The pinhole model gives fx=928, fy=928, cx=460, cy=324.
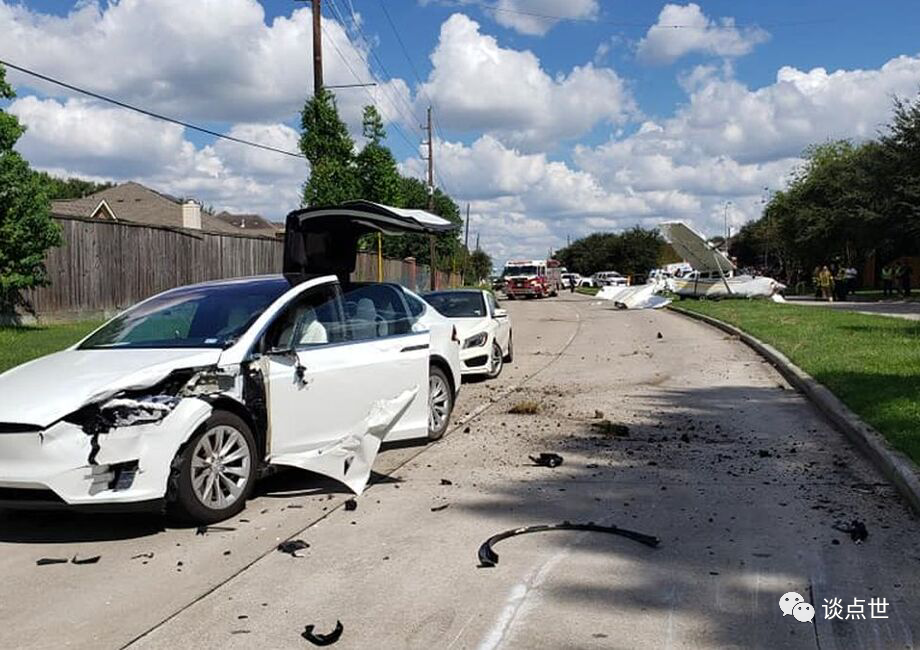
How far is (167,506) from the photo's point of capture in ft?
18.9

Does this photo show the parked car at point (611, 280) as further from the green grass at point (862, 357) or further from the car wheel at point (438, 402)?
the car wheel at point (438, 402)

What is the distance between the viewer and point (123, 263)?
22250 mm

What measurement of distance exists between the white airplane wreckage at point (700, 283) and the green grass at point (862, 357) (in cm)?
1124

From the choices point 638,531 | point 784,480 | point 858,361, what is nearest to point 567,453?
point 784,480

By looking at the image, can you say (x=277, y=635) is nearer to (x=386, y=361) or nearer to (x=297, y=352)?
(x=297, y=352)

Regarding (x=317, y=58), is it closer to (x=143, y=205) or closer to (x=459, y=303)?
(x=459, y=303)

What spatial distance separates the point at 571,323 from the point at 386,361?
21070mm

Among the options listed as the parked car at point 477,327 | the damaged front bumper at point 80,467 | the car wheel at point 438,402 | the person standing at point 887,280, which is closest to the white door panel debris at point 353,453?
the damaged front bumper at point 80,467

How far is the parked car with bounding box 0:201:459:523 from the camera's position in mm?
5531

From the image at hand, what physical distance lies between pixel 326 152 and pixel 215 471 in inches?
768

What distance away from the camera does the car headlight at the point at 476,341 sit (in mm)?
13367

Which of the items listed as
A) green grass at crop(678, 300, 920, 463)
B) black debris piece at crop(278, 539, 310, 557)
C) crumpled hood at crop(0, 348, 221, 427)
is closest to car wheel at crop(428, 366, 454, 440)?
crumpled hood at crop(0, 348, 221, 427)

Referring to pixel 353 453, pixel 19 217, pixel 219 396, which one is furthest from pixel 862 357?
pixel 19 217

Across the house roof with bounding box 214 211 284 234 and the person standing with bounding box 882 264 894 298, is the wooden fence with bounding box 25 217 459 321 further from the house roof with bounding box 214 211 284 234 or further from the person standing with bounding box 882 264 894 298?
the house roof with bounding box 214 211 284 234
